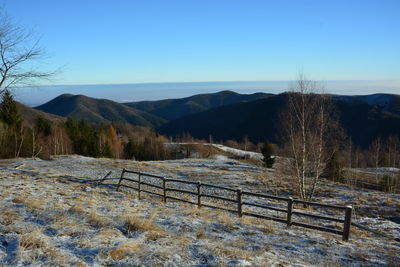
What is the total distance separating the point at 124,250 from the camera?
22.6 feet

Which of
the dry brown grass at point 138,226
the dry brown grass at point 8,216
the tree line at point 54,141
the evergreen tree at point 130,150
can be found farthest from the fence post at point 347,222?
the evergreen tree at point 130,150

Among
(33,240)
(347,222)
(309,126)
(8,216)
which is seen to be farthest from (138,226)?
(309,126)

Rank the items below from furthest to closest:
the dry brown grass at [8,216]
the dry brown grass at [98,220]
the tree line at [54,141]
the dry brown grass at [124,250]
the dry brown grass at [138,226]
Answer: the tree line at [54,141]
the dry brown grass at [98,220]
the dry brown grass at [138,226]
the dry brown grass at [8,216]
the dry brown grass at [124,250]

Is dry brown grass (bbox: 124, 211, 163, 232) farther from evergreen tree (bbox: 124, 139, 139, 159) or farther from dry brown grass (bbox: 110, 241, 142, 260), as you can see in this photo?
evergreen tree (bbox: 124, 139, 139, 159)

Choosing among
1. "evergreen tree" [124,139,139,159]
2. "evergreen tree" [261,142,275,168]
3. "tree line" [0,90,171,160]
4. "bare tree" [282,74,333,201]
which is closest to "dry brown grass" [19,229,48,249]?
"tree line" [0,90,171,160]

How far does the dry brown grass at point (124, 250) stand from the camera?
6605 millimetres

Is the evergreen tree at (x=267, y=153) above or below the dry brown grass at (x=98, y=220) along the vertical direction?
below

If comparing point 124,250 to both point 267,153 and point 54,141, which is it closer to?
point 54,141

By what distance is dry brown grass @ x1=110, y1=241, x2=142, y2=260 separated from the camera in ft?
21.7

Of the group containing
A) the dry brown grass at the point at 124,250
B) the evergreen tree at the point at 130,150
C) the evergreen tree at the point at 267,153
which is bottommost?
the evergreen tree at the point at 130,150

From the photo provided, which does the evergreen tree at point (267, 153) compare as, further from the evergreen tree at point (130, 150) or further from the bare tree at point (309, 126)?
the evergreen tree at point (130, 150)

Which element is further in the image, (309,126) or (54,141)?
(54,141)

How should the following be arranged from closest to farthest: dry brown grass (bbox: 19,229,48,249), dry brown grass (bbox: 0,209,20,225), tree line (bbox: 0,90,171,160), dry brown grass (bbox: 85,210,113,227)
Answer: dry brown grass (bbox: 19,229,48,249) < dry brown grass (bbox: 0,209,20,225) < dry brown grass (bbox: 85,210,113,227) < tree line (bbox: 0,90,171,160)

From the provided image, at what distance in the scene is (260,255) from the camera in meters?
7.35
